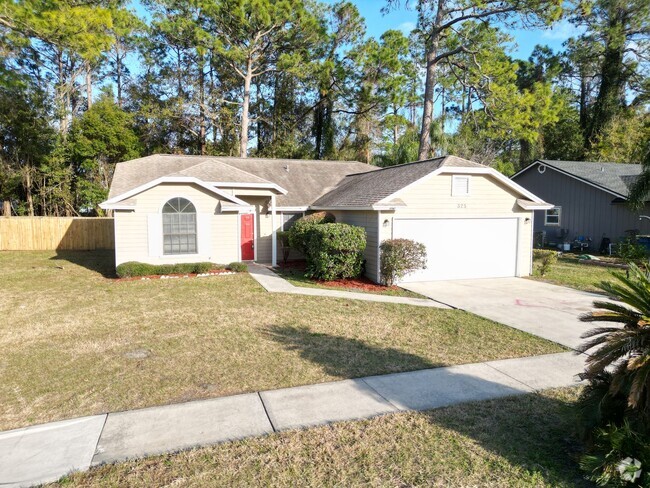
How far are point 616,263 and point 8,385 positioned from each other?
1994 centimetres

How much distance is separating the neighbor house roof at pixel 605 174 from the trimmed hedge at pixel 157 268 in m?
19.1

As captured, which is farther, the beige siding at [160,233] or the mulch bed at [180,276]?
the beige siding at [160,233]

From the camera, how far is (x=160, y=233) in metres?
14.6

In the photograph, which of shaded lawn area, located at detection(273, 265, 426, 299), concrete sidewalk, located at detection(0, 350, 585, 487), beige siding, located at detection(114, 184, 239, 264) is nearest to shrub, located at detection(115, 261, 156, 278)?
beige siding, located at detection(114, 184, 239, 264)

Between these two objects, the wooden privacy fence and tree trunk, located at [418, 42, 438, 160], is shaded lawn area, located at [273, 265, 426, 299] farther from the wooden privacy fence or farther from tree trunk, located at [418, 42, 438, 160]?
the wooden privacy fence

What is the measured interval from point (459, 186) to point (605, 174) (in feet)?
45.7

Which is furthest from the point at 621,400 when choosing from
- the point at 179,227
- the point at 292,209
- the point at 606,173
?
the point at 606,173

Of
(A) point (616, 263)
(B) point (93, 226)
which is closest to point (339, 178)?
(A) point (616, 263)

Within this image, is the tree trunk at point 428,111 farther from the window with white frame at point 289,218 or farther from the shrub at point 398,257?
the shrub at point 398,257

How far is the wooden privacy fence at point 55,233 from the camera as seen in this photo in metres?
22.5

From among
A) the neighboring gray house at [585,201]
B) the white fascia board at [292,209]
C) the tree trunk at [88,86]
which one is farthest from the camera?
the tree trunk at [88,86]

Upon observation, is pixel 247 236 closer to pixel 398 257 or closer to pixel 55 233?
pixel 398 257

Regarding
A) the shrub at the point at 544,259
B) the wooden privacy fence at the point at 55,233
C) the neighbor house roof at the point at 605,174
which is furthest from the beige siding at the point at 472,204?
the wooden privacy fence at the point at 55,233

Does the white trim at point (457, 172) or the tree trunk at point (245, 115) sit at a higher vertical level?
the tree trunk at point (245, 115)
